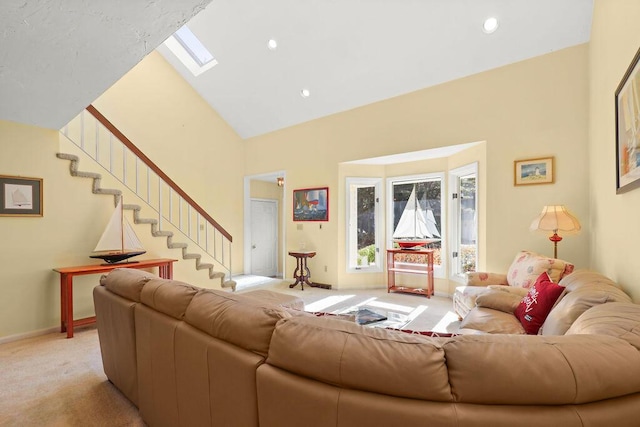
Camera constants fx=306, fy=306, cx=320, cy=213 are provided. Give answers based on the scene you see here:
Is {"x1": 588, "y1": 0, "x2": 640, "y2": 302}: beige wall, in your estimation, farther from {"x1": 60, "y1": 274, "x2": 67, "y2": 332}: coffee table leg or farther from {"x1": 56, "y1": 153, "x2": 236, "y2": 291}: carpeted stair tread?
{"x1": 60, "y1": 274, "x2": 67, "y2": 332}: coffee table leg

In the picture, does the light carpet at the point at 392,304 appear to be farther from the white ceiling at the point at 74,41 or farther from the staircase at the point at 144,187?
the white ceiling at the point at 74,41

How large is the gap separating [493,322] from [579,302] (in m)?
0.81

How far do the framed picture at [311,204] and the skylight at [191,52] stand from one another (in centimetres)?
296

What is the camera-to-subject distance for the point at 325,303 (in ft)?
15.5

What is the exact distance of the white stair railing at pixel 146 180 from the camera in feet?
14.6

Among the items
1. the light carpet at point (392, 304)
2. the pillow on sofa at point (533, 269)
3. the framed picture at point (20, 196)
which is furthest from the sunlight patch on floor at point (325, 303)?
the framed picture at point (20, 196)

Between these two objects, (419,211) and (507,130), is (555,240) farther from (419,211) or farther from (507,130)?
(419,211)

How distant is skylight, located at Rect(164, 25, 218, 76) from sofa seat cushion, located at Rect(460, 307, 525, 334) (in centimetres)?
581

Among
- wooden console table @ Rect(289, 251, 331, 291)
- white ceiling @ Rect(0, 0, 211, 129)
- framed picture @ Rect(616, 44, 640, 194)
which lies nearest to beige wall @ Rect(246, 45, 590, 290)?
framed picture @ Rect(616, 44, 640, 194)

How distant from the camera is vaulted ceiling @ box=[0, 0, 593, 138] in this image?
6.57 ft

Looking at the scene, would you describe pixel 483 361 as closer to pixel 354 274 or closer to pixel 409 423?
pixel 409 423

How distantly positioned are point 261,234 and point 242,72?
11.9 feet

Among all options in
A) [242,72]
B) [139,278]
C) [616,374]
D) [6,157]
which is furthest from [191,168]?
[616,374]

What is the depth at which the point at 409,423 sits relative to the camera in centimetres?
83
